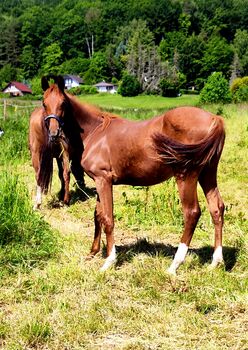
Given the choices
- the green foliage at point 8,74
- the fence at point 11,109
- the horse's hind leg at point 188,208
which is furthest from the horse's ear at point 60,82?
the green foliage at point 8,74

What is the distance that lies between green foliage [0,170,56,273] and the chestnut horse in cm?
58

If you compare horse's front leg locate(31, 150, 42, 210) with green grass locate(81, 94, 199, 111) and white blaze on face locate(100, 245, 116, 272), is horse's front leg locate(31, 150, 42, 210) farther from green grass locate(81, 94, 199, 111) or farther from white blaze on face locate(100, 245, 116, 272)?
green grass locate(81, 94, 199, 111)

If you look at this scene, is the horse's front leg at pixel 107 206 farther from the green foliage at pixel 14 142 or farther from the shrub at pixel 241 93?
the shrub at pixel 241 93

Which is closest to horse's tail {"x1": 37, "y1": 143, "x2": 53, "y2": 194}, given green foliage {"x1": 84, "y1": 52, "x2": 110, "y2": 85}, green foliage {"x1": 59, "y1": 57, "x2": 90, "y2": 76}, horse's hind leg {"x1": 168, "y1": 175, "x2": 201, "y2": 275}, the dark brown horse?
the dark brown horse

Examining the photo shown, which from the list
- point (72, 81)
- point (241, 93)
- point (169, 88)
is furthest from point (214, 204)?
point (72, 81)

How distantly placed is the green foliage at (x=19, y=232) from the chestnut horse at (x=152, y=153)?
576 mm

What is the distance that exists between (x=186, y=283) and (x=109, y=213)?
1.08 meters

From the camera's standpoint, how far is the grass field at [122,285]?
3053 mm

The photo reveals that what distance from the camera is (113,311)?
3.41 metres

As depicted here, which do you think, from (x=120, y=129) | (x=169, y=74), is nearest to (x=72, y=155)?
(x=120, y=129)

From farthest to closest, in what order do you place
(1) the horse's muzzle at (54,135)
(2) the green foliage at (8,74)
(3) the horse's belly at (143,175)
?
(2) the green foliage at (8,74)
(1) the horse's muzzle at (54,135)
(3) the horse's belly at (143,175)

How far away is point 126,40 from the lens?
110188 mm

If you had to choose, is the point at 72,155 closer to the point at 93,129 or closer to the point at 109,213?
the point at 93,129

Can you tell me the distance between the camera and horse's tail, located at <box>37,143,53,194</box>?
6.69 meters
